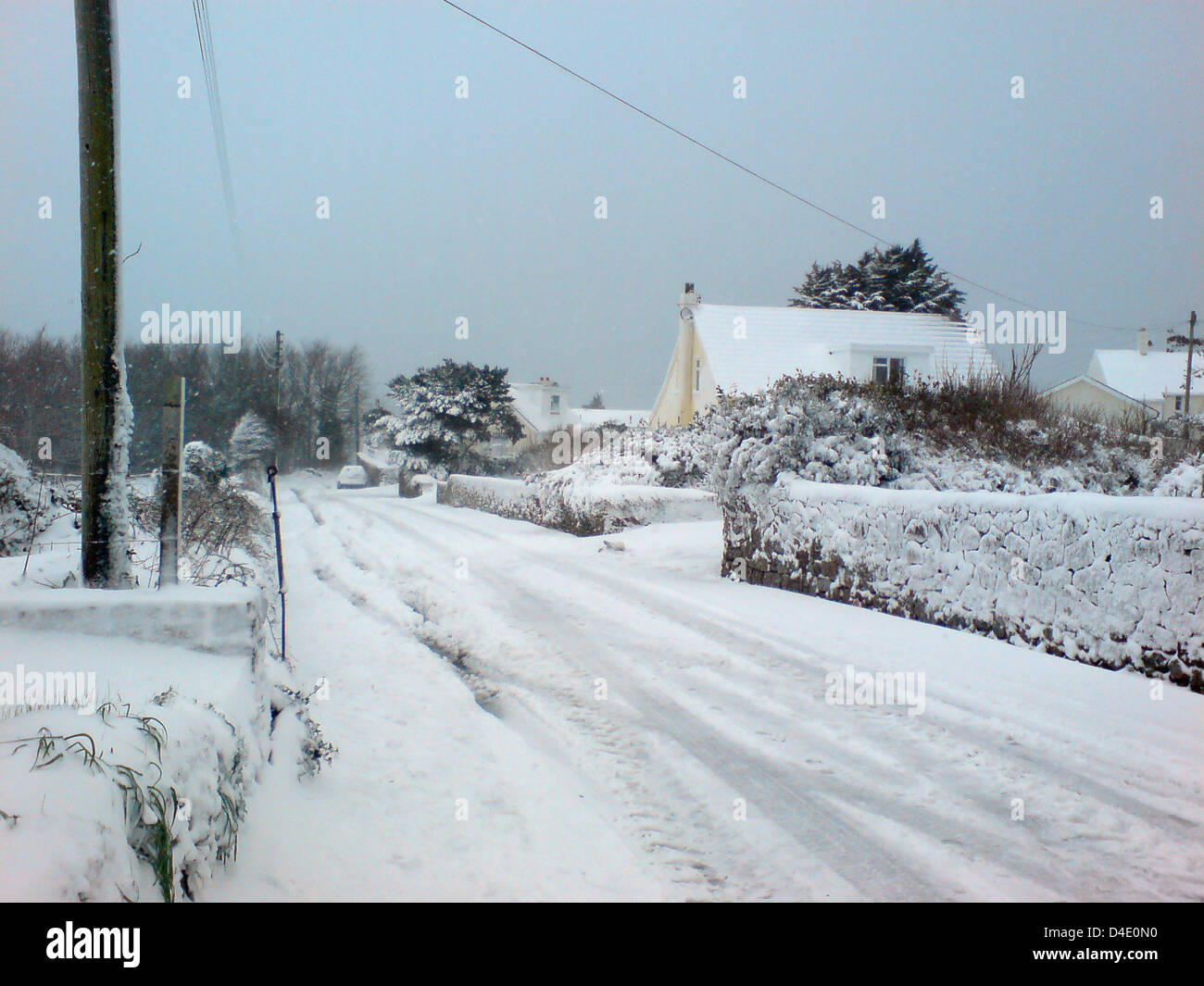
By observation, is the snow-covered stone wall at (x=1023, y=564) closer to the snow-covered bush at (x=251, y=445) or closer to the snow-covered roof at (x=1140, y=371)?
the snow-covered bush at (x=251, y=445)

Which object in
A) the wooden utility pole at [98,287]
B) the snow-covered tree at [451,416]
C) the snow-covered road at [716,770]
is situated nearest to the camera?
the snow-covered road at [716,770]

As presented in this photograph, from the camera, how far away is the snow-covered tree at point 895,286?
143 feet

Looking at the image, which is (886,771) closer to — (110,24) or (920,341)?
(110,24)

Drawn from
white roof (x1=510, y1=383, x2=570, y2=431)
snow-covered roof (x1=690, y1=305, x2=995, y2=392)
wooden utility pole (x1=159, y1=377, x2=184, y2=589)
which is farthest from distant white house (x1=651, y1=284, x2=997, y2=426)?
white roof (x1=510, y1=383, x2=570, y2=431)

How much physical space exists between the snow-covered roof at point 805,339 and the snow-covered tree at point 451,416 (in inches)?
441

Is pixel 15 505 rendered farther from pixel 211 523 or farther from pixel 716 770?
pixel 716 770

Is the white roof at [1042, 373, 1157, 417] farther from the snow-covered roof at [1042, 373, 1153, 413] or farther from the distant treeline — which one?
the distant treeline

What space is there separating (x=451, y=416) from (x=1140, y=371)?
121ft

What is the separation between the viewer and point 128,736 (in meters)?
2.84

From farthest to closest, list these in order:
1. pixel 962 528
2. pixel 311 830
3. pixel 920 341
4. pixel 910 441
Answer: pixel 920 341, pixel 910 441, pixel 962 528, pixel 311 830

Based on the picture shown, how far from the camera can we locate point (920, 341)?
30.2m

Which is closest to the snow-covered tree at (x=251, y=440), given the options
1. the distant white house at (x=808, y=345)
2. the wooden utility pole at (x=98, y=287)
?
the distant white house at (x=808, y=345)
